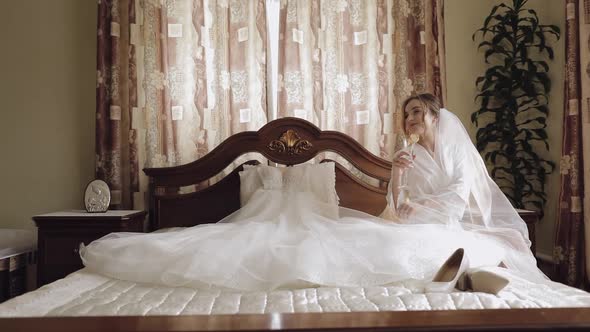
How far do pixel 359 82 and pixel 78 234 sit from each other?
7.37 feet

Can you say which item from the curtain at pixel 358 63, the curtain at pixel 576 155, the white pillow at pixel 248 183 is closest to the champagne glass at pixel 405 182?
the curtain at pixel 358 63

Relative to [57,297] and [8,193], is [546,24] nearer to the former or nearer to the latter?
[57,297]

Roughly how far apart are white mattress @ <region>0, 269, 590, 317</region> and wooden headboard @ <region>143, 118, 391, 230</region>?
1.54 meters

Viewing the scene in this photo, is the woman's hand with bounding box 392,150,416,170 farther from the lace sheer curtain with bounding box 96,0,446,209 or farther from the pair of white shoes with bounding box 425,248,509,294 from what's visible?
the pair of white shoes with bounding box 425,248,509,294

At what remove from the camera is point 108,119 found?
134 inches

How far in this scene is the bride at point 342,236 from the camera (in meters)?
1.70

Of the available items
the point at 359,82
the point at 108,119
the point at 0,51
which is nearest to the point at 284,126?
the point at 359,82

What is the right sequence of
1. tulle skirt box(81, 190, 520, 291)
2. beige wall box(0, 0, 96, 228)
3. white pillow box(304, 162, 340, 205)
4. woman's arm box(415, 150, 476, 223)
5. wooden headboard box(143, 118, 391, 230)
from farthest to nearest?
1. beige wall box(0, 0, 96, 228)
2. wooden headboard box(143, 118, 391, 230)
3. white pillow box(304, 162, 340, 205)
4. woman's arm box(415, 150, 476, 223)
5. tulle skirt box(81, 190, 520, 291)

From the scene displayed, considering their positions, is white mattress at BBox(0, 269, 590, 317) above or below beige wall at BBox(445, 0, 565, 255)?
below

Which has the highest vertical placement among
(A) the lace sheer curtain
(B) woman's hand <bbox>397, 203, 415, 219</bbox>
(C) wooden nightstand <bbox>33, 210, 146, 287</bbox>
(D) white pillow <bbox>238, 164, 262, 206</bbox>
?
(A) the lace sheer curtain

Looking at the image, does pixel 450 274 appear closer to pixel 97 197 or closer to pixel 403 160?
pixel 403 160

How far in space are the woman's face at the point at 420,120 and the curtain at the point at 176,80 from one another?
1.12 m

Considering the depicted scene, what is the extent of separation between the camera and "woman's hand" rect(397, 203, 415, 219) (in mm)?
2506

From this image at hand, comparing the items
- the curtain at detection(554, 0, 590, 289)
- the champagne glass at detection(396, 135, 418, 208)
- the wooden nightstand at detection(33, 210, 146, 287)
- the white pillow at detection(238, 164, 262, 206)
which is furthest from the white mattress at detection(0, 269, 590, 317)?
the curtain at detection(554, 0, 590, 289)
